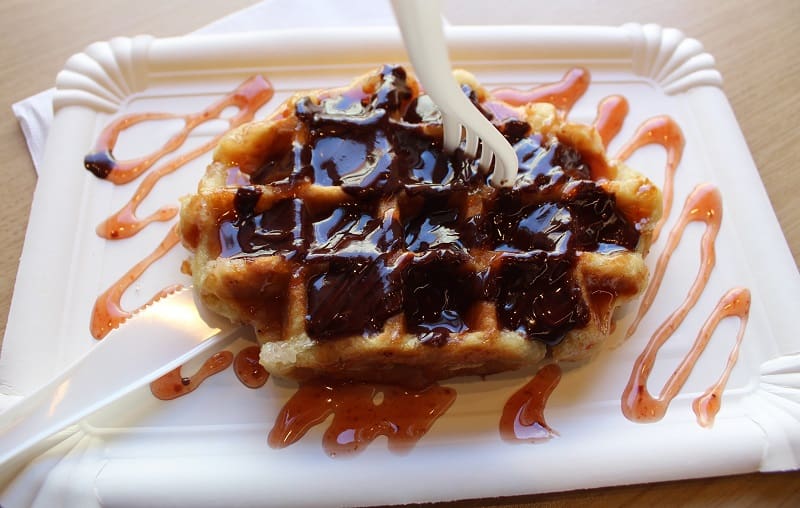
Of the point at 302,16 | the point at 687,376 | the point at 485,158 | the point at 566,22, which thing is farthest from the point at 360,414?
the point at 566,22

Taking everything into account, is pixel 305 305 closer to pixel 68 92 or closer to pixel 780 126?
pixel 68 92

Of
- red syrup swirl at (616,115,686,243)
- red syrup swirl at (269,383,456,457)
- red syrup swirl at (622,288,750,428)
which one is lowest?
red syrup swirl at (269,383,456,457)

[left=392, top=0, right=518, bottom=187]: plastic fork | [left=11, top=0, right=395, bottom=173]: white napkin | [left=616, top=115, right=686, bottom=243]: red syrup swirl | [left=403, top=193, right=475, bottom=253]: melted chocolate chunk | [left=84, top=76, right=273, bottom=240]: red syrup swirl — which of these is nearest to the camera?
[left=392, top=0, right=518, bottom=187]: plastic fork

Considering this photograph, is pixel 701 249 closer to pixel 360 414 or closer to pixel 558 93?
pixel 558 93

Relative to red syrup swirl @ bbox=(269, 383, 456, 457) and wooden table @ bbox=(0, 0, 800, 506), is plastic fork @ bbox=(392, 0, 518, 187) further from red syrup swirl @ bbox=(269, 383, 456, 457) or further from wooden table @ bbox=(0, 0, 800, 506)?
wooden table @ bbox=(0, 0, 800, 506)

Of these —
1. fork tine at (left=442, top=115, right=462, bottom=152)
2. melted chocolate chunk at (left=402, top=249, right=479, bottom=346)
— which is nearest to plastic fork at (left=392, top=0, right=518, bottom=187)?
fork tine at (left=442, top=115, right=462, bottom=152)

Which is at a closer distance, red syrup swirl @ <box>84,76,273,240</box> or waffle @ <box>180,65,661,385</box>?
waffle @ <box>180,65,661,385</box>

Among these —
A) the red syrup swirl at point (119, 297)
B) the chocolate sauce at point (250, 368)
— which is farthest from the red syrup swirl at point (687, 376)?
the red syrup swirl at point (119, 297)
